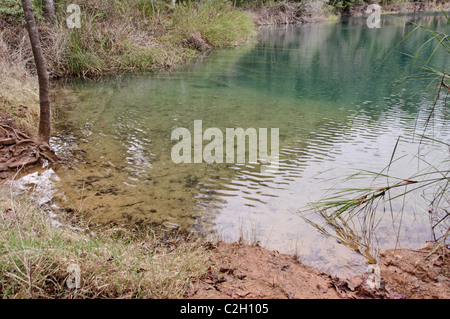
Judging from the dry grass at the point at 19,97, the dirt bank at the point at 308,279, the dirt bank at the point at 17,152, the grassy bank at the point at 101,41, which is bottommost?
the dirt bank at the point at 308,279

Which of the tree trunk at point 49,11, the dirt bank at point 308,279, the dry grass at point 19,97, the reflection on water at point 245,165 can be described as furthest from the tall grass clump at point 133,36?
the dirt bank at point 308,279

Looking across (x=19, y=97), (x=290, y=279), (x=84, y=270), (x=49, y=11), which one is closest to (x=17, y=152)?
(x=19, y=97)

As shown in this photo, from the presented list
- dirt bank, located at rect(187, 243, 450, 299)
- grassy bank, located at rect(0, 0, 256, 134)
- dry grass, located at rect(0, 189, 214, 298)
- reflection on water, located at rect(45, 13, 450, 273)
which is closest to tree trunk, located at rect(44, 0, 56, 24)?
grassy bank, located at rect(0, 0, 256, 134)

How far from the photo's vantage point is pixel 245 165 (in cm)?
453

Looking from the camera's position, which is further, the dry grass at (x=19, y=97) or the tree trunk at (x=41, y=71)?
the dry grass at (x=19, y=97)

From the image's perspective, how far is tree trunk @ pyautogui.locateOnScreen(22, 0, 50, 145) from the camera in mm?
3826

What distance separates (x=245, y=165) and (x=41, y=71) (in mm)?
2888

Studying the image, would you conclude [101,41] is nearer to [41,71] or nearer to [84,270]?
[41,71]

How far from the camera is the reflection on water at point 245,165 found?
125 inches

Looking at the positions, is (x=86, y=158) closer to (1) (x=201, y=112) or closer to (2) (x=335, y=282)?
(1) (x=201, y=112)

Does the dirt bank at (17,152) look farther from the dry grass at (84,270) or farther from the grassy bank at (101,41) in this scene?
the dry grass at (84,270)

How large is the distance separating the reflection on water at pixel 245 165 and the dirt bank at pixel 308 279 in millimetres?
227

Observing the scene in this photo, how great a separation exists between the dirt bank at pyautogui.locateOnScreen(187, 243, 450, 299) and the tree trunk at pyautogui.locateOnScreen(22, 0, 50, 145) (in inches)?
127
